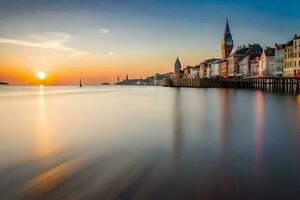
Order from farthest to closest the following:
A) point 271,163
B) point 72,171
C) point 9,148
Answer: point 9,148, point 271,163, point 72,171

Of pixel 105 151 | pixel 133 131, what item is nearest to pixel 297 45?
pixel 133 131

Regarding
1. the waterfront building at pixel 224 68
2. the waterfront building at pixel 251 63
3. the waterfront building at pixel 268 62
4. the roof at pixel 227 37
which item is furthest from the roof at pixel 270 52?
the roof at pixel 227 37

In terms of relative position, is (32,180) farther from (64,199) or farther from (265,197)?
(265,197)

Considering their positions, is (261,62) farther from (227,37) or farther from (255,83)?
(227,37)

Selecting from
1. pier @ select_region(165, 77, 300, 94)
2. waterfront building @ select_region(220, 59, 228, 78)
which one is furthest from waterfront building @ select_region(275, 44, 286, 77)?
waterfront building @ select_region(220, 59, 228, 78)

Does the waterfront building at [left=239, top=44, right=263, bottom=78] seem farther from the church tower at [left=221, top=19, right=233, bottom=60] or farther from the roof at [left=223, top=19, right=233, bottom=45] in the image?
the roof at [left=223, top=19, right=233, bottom=45]

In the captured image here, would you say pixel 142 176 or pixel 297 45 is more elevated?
pixel 297 45

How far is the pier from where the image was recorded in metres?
74.1

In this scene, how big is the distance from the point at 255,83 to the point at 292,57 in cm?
1667

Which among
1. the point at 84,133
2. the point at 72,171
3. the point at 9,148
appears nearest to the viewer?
the point at 72,171

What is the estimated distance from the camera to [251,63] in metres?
117

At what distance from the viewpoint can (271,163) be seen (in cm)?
1089

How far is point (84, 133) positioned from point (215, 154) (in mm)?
8693

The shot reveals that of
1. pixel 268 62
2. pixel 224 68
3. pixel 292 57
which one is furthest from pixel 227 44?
pixel 292 57
